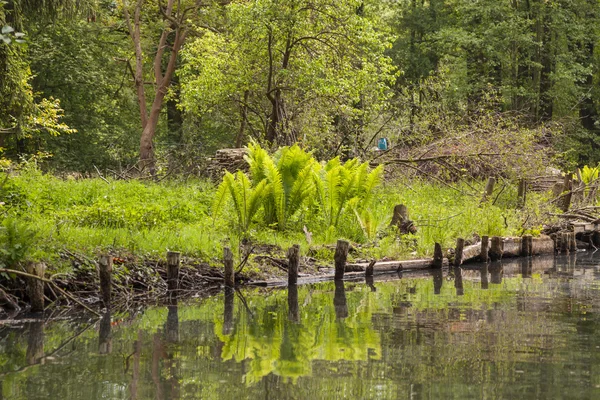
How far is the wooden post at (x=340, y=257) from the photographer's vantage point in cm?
1350

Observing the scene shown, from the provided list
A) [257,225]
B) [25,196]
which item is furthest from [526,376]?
[25,196]

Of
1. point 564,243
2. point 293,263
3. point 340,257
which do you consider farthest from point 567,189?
point 293,263

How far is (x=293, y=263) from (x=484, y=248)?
5323 mm

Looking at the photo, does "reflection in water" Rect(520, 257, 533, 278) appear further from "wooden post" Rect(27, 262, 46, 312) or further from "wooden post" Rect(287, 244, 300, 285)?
"wooden post" Rect(27, 262, 46, 312)

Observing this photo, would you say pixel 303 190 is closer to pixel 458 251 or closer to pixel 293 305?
pixel 458 251

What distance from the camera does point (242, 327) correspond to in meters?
9.66

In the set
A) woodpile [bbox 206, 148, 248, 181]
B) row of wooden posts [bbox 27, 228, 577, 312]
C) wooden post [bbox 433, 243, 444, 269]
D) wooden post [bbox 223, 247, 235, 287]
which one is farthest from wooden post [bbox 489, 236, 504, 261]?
wooden post [bbox 223, 247, 235, 287]

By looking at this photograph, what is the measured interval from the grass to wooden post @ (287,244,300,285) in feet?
3.41

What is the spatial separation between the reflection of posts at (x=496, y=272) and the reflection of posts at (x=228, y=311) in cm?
449

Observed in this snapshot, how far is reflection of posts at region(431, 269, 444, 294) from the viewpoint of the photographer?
13.2 metres

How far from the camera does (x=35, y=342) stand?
871cm

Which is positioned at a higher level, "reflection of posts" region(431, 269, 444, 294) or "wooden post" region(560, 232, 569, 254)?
"wooden post" region(560, 232, 569, 254)

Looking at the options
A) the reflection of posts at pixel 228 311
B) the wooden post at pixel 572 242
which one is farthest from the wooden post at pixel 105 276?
the wooden post at pixel 572 242

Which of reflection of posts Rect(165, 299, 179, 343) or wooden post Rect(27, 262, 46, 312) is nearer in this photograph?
reflection of posts Rect(165, 299, 179, 343)
